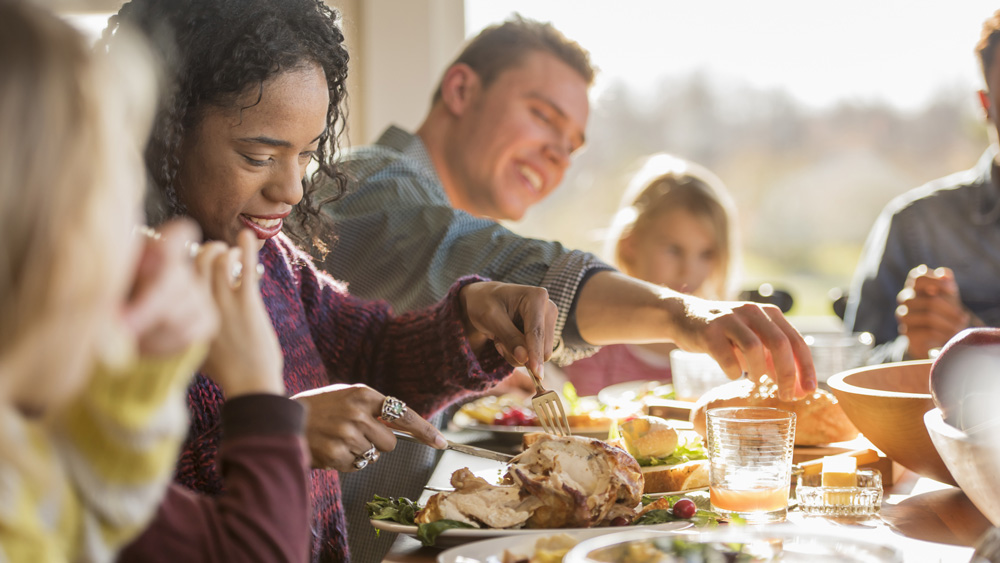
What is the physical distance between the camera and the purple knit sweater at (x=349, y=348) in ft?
4.29

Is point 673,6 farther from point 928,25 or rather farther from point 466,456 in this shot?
point 466,456

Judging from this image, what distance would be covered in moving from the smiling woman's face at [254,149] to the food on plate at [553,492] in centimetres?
48

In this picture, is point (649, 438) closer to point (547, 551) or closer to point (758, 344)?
point (758, 344)

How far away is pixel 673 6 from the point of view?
3410 millimetres

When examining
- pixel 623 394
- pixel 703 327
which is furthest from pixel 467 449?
pixel 623 394

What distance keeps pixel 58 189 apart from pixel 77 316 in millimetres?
75

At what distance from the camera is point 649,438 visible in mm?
1185

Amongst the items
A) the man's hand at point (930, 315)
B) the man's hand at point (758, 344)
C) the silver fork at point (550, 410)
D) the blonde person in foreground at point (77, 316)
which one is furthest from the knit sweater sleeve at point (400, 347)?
the man's hand at point (930, 315)

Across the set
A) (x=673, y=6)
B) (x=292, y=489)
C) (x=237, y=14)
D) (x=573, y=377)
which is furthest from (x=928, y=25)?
(x=292, y=489)

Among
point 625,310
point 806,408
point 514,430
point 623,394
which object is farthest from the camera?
point 623,394

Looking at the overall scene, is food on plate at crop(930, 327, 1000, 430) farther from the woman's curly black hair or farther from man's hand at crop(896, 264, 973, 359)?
man's hand at crop(896, 264, 973, 359)

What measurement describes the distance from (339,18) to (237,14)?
0.20 metres

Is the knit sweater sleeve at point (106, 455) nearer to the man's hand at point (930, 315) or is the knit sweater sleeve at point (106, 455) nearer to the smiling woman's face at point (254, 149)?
the smiling woman's face at point (254, 149)

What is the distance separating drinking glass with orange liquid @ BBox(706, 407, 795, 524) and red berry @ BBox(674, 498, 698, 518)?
0.19 ft
